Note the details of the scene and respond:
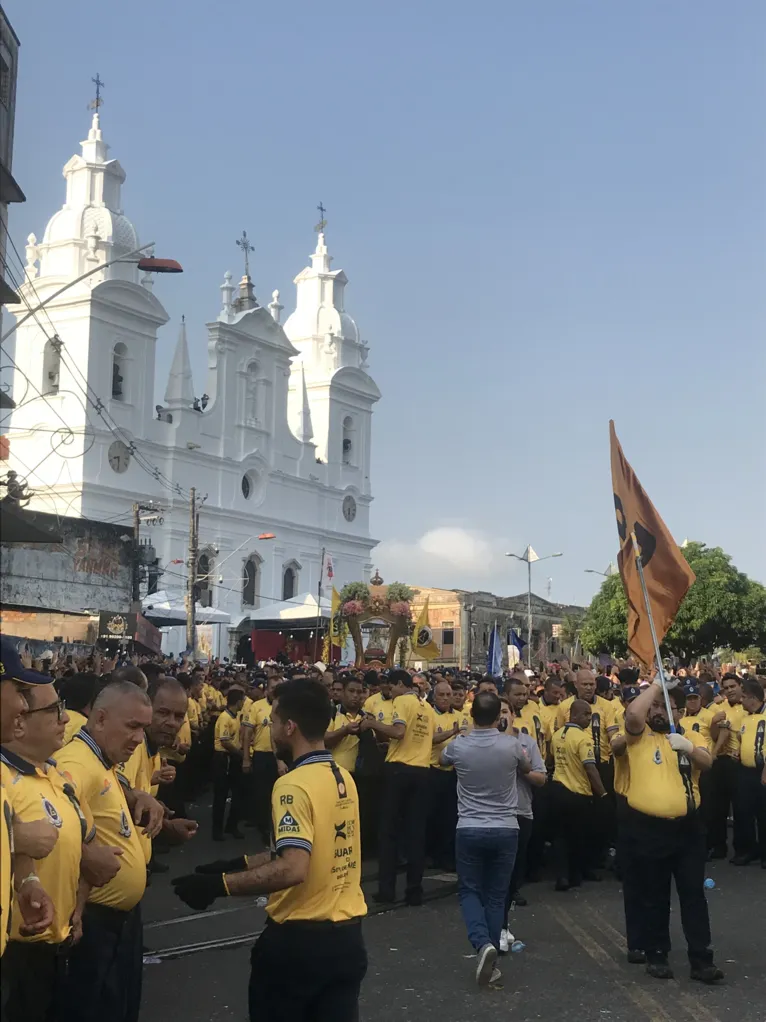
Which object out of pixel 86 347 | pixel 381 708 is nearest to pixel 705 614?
pixel 86 347

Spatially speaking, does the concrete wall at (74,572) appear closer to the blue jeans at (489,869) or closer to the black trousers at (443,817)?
the black trousers at (443,817)

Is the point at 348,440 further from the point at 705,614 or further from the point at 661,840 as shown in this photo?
the point at 661,840

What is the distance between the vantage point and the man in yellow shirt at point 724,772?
1222 cm

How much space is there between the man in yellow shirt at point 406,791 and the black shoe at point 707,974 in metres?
2.89

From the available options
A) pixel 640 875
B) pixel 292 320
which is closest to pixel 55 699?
pixel 640 875

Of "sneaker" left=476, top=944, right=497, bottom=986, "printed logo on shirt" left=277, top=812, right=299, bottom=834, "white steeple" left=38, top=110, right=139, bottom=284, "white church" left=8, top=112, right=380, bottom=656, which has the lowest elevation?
"sneaker" left=476, top=944, right=497, bottom=986

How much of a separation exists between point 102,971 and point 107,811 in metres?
0.59

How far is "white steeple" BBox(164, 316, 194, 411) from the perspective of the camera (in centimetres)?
5981

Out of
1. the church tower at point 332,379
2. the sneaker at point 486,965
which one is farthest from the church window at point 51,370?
the sneaker at point 486,965

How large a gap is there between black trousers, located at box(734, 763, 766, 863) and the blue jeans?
207 inches

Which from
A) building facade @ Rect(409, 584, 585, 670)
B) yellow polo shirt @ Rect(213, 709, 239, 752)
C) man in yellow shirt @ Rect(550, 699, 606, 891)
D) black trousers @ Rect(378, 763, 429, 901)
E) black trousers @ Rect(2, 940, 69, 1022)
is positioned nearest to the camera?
black trousers @ Rect(2, 940, 69, 1022)

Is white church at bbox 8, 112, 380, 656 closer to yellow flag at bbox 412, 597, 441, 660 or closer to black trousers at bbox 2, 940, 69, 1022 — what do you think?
yellow flag at bbox 412, 597, 441, 660

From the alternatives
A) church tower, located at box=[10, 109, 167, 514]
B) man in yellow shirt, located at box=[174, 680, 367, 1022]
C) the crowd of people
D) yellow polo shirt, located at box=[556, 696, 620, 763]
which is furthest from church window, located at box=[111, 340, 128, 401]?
man in yellow shirt, located at box=[174, 680, 367, 1022]

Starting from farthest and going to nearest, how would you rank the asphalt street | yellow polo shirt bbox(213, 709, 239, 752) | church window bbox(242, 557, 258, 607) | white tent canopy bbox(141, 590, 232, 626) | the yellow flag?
church window bbox(242, 557, 258, 607) → white tent canopy bbox(141, 590, 232, 626) → the yellow flag → yellow polo shirt bbox(213, 709, 239, 752) → the asphalt street
